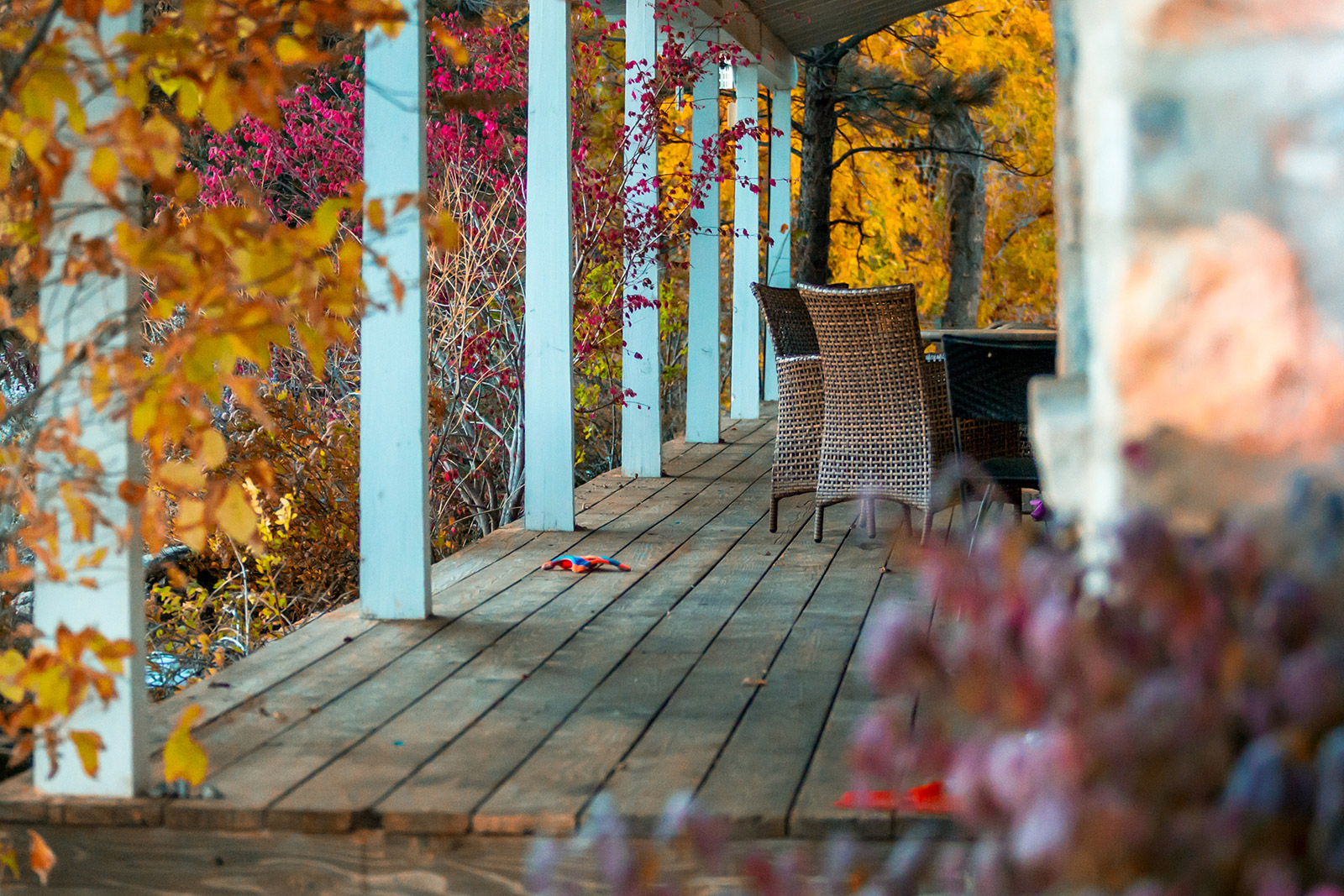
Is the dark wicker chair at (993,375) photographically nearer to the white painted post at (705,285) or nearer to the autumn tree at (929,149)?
the white painted post at (705,285)

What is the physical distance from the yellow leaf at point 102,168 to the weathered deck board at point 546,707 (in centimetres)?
101

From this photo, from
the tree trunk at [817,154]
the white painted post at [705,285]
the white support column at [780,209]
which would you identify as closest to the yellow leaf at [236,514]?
the white painted post at [705,285]

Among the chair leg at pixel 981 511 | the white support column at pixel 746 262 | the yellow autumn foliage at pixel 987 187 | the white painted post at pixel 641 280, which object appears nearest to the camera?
the chair leg at pixel 981 511

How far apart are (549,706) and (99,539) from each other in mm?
990

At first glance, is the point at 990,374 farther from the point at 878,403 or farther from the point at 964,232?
the point at 964,232

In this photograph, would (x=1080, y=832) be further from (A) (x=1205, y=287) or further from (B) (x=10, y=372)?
Result: (B) (x=10, y=372)

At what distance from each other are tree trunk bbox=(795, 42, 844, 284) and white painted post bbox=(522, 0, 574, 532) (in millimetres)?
5173

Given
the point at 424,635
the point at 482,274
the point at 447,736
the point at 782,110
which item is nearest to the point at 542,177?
the point at 482,274

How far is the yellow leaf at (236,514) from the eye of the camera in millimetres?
2000

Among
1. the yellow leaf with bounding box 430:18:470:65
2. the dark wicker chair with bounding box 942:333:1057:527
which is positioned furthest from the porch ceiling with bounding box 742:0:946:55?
the yellow leaf with bounding box 430:18:470:65

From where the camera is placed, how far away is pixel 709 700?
2830 mm

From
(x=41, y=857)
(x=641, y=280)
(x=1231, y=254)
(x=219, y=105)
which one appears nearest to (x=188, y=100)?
(x=219, y=105)

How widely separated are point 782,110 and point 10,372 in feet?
19.3

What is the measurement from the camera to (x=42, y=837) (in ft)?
7.22
